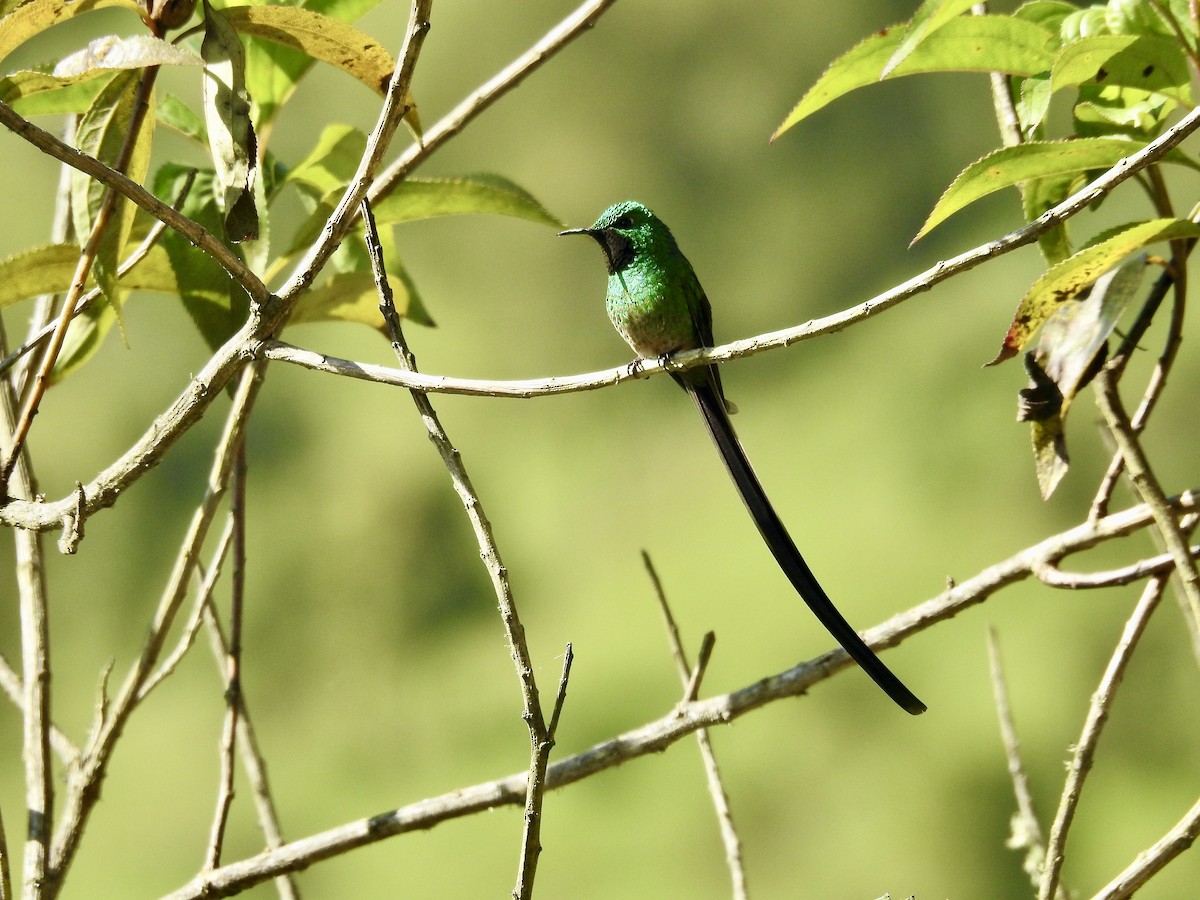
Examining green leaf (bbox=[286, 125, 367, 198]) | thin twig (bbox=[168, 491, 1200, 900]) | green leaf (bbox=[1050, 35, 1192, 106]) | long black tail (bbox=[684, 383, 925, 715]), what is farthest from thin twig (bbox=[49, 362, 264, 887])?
green leaf (bbox=[1050, 35, 1192, 106])

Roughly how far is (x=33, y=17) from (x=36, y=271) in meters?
0.24

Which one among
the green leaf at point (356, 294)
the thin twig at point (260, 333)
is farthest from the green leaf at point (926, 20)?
the green leaf at point (356, 294)

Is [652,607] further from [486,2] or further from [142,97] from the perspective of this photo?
[142,97]

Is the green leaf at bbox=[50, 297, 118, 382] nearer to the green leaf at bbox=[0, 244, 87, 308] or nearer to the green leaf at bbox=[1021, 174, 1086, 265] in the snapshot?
the green leaf at bbox=[0, 244, 87, 308]

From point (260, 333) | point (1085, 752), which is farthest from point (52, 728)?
point (1085, 752)

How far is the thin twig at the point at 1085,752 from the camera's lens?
2.88ft

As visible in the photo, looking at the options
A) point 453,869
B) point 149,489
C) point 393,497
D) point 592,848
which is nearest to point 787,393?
point 393,497

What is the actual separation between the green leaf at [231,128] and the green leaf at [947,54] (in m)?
0.50

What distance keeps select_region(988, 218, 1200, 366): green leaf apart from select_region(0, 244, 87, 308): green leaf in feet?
2.91

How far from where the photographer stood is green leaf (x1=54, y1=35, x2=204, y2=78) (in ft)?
2.77

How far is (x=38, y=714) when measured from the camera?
1017 millimetres

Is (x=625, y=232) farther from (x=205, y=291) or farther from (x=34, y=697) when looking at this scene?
(x=34, y=697)

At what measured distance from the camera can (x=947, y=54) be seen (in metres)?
1.12

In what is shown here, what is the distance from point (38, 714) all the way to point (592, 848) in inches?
117
